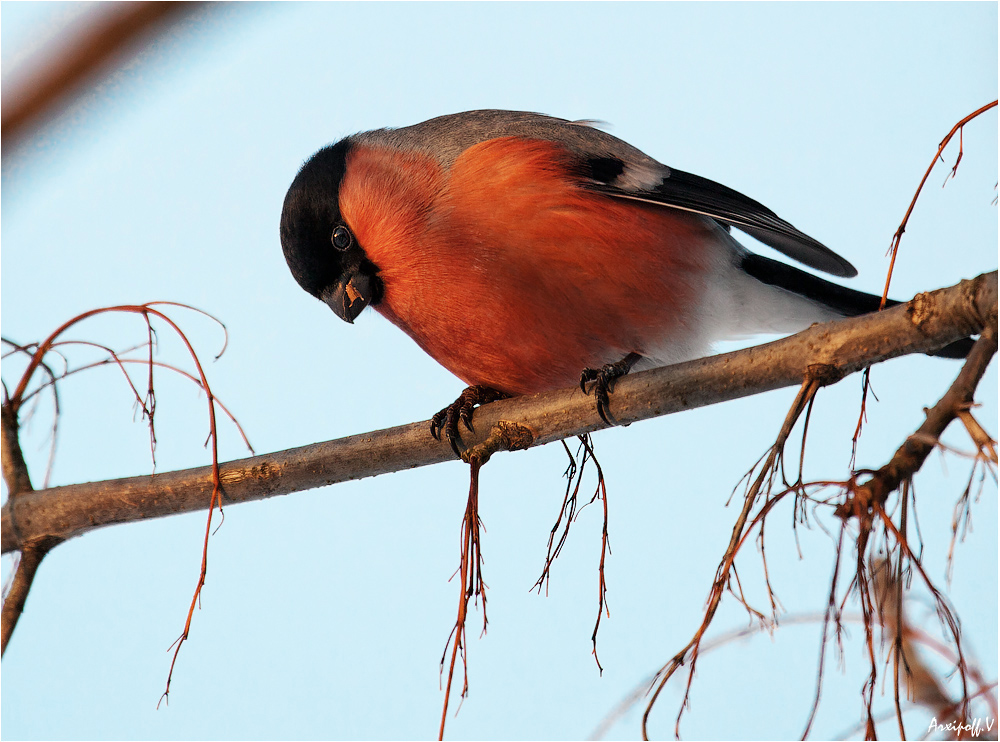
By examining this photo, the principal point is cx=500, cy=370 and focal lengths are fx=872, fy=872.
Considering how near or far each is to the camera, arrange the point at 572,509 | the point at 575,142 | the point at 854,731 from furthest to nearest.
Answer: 1. the point at 575,142
2. the point at 572,509
3. the point at 854,731

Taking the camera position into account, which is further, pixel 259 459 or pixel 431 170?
pixel 431 170

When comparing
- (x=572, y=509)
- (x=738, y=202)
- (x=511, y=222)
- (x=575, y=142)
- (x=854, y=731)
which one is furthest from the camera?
(x=575, y=142)

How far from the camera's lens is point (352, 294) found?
5.22ft

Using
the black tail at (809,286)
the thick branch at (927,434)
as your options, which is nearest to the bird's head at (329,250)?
the black tail at (809,286)

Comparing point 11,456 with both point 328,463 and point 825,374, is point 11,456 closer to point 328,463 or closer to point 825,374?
point 328,463

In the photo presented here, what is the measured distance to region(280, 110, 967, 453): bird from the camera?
57.4 inches

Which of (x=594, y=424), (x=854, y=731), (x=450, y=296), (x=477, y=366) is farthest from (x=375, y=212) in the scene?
(x=854, y=731)

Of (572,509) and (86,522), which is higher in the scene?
(86,522)

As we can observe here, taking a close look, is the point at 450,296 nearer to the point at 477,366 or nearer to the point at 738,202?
the point at 477,366

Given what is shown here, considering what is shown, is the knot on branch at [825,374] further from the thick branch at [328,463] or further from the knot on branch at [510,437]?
the knot on branch at [510,437]

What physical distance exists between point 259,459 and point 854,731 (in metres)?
0.84

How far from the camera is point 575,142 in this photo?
1662mm

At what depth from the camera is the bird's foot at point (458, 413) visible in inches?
51.8

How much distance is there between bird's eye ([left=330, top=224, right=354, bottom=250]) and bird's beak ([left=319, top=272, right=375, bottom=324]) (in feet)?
0.18
